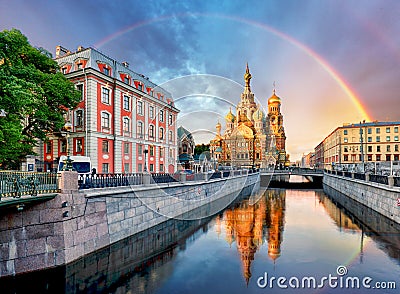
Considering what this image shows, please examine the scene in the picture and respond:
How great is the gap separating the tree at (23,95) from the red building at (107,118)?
260 cm

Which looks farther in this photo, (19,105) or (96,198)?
(19,105)

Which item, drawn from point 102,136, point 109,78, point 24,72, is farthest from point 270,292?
point 109,78

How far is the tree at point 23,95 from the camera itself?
15602 millimetres

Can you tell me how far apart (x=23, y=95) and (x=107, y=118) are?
43.3 ft

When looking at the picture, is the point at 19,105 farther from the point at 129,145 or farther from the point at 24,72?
the point at 129,145

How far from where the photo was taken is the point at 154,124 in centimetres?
3650

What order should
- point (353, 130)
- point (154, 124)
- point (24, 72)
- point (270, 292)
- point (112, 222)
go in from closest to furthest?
point (270, 292)
point (112, 222)
point (24, 72)
point (154, 124)
point (353, 130)

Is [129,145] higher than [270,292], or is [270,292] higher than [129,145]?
[129,145]

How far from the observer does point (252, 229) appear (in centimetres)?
2125

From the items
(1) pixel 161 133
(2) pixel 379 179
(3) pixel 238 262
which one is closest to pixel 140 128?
(1) pixel 161 133

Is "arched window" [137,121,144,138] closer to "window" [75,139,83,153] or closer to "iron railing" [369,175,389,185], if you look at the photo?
"window" [75,139,83,153]

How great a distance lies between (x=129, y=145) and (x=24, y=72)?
50.8 feet

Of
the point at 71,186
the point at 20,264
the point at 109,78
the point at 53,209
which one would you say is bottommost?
the point at 20,264

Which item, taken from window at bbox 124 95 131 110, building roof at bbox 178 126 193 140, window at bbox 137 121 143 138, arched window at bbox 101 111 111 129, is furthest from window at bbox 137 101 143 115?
building roof at bbox 178 126 193 140
